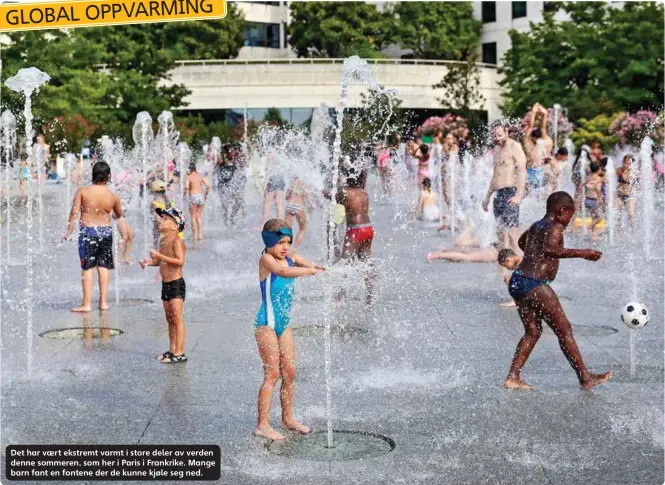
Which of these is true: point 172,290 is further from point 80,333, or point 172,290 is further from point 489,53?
point 489,53

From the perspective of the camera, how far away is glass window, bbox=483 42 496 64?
7112cm

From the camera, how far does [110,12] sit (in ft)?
20.9

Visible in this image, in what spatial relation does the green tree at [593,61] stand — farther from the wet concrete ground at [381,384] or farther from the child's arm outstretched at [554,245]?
the child's arm outstretched at [554,245]

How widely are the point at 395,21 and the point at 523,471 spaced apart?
60.9 m

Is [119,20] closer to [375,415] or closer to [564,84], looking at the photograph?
[375,415]

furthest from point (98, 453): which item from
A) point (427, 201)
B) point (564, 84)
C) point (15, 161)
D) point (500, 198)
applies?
point (564, 84)

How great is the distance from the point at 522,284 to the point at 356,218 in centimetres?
339

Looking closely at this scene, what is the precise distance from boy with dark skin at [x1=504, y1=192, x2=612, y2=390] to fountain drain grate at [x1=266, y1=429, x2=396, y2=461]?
1.43 metres

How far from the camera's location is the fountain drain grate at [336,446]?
18.8 feet

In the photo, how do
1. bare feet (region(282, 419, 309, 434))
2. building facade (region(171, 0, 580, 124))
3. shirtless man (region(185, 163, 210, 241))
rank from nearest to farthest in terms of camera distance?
bare feet (region(282, 419, 309, 434)) → shirtless man (region(185, 163, 210, 241)) → building facade (region(171, 0, 580, 124))

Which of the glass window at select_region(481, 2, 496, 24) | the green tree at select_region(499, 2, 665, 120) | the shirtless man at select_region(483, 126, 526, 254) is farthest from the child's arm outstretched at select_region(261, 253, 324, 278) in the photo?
the glass window at select_region(481, 2, 496, 24)

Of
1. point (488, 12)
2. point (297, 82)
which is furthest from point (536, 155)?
point (488, 12)

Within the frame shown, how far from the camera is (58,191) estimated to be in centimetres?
3375

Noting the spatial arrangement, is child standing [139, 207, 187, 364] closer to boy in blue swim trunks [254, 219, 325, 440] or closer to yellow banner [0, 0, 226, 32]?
yellow banner [0, 0, 226, 32]
